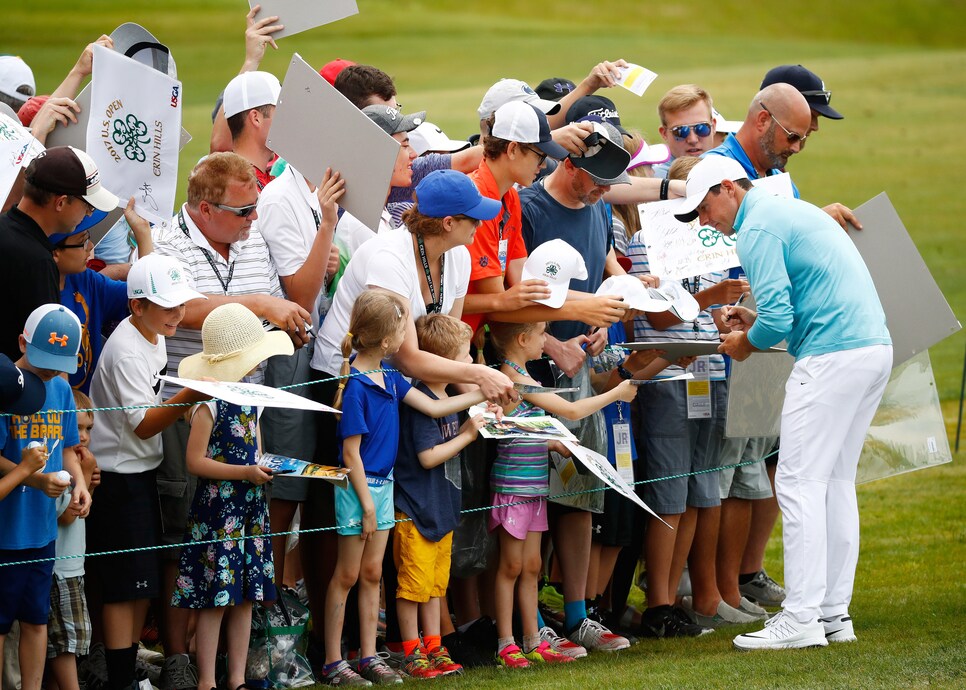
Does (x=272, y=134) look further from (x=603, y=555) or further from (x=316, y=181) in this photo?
→ (x=603, y=555)

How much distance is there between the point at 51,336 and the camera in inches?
184

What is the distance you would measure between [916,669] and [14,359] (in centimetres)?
365

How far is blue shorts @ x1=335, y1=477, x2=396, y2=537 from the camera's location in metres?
5.61

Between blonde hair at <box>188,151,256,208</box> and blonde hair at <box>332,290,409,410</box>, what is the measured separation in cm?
71

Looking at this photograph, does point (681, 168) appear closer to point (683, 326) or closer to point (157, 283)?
point (683, 326)

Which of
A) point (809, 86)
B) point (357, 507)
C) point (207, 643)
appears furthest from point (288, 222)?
point (809, 86)

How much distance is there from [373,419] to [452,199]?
0.97 meters

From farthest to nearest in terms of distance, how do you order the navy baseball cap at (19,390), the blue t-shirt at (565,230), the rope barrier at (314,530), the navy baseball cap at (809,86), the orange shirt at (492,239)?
the navy baseball cap at (809,86), the blue t-shirt at (565,230), the orange shirt at (492,239), the rope barrier at (314,530), the navy baseball cap at (19,390)

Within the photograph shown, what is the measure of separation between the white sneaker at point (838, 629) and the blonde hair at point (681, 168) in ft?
8.06

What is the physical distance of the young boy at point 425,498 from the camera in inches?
228

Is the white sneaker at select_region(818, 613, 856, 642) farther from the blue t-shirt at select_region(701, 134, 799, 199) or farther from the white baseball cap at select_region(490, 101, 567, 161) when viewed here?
the white baseball cap at select_region(490, 101, 567, 161)

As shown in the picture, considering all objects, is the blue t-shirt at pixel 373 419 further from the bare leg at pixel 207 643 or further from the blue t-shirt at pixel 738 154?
the blue t-shirt at pixel 738 154

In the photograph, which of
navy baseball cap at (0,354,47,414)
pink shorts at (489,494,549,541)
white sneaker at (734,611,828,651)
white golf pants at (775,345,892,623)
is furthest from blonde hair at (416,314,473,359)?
white sneaker at (734,611,828,651)

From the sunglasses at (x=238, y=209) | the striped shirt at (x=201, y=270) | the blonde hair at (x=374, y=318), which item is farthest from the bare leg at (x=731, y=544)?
the sunglasses at (x=238, y=209)
